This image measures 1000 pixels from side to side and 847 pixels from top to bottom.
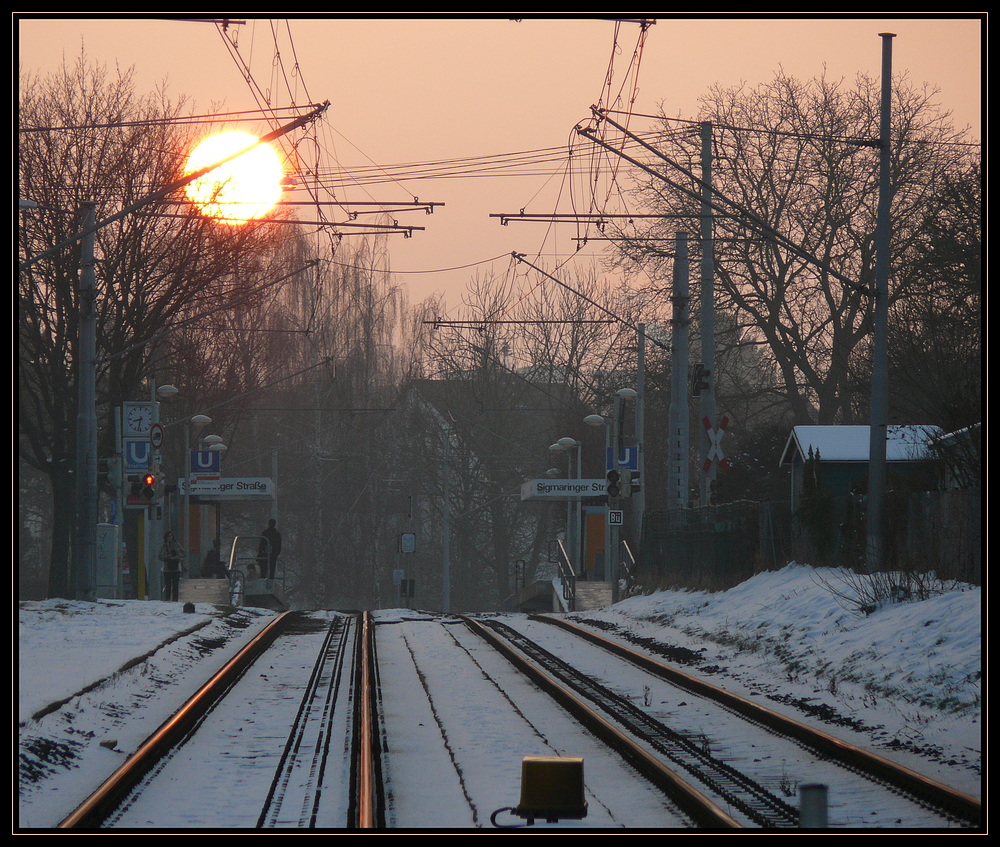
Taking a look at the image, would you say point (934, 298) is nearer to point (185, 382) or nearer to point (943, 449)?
point (943, 449)

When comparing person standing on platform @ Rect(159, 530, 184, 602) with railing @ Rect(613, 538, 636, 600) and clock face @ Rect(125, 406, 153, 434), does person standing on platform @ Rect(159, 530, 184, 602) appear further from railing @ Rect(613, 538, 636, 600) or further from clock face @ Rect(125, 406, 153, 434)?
railing @ Rect(613, 538, 636, 600)

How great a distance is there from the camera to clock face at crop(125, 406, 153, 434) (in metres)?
31.4

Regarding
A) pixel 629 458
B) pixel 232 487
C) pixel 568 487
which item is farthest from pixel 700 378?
pixel 232 487

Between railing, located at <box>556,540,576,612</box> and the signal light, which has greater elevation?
the signal light

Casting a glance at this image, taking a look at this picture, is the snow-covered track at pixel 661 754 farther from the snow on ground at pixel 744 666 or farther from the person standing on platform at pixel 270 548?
the person standing on platform at pixel 270 548

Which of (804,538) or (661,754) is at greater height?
(804,538)

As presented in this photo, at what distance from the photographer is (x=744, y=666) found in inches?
645

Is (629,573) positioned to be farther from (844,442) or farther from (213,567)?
(213,567)

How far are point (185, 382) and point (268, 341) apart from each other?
23.5 feet

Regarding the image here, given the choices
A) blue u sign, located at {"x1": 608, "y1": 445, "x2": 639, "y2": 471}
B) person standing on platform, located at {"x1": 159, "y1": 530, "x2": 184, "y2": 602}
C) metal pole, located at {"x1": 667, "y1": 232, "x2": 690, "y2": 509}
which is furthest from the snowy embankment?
blue u sign, located at {"x1": 608, "y1": 445, "x2": 639, "y2": 471}

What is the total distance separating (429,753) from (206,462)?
34065mm

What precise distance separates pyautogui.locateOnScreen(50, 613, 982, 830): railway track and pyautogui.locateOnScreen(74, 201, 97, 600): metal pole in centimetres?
946

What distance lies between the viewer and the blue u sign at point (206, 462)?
43125mm

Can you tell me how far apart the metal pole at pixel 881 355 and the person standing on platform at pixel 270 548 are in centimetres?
2380
